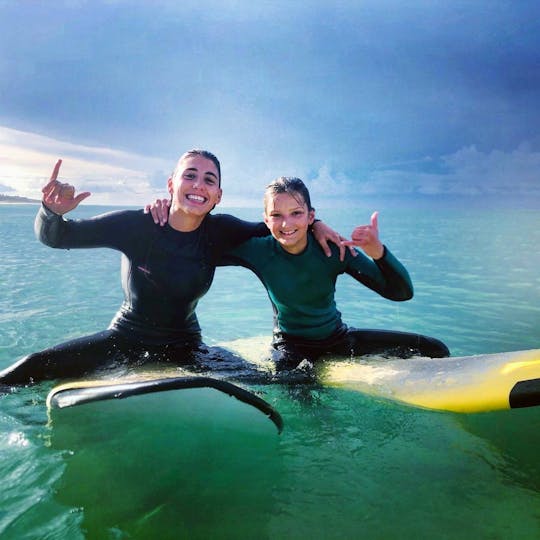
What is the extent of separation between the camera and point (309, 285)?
356cm

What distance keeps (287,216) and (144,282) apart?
1097 millimetres

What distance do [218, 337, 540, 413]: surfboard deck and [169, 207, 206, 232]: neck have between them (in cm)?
107

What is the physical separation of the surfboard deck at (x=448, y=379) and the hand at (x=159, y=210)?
3.93 feet

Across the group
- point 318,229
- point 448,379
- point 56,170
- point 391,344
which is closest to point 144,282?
point 56,170

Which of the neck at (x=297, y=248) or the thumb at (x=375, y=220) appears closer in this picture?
the thumb at (x=375, y=220)

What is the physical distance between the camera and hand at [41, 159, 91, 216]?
3334mm

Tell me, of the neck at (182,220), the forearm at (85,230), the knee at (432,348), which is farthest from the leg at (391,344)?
the forearm at (85,230)

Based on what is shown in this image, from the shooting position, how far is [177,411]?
3295 millimetres

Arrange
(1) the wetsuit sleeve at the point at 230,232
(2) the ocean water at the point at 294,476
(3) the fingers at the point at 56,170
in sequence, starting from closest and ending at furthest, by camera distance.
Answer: (2) the ocean water at the point at 294,476 < (3) the fingers at the point at 56,170 < (1) the wetsuit sleeve at the point at 230,232

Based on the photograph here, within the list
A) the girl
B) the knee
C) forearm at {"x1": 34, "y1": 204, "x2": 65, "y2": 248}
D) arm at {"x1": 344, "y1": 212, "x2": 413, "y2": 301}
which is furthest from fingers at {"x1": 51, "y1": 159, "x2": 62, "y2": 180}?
the knee

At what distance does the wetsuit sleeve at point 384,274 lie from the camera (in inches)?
136

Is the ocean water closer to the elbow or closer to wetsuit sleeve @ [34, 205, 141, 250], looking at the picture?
the elbow

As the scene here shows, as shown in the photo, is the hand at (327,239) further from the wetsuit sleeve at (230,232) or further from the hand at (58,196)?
the hand at (58,196)

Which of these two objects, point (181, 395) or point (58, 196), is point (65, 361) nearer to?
point (181, 395)
